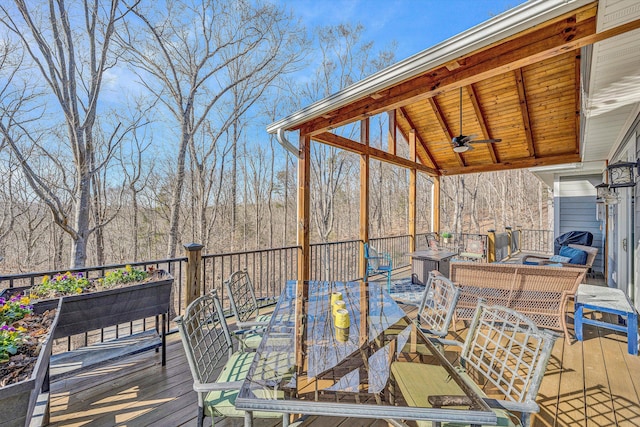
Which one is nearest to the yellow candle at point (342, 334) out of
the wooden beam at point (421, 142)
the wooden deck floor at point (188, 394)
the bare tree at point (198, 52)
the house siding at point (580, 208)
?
the wooden deck floor at point (188, 394)

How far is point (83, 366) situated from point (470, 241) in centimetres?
737

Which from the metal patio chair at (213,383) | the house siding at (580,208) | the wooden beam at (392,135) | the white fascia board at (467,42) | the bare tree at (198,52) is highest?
the bare tree at (198,52)

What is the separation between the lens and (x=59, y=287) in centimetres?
231

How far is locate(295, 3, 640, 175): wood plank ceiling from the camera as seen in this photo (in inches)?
104

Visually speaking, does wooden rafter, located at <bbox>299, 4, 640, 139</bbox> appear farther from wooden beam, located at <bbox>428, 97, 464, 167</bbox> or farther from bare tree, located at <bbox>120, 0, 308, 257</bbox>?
bare tree, located at <bbox>120, 0, 308, 257</bbox>

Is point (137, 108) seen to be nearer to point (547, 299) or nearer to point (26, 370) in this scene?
point (26, 370)

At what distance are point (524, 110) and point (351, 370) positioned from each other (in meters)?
6.80

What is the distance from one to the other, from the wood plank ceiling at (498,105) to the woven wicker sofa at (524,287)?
2121 mm

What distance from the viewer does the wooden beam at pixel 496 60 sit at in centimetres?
222

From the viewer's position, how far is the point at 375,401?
1181mm

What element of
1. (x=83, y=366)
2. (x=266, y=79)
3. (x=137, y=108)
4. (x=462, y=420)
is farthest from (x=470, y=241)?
(x=137, y=108)

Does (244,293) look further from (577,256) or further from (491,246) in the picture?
(491,246)

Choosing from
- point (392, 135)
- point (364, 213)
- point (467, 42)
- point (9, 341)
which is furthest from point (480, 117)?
point (9, 341)

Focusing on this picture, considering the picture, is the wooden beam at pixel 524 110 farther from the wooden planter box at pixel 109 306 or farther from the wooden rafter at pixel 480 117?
the wooden planter box at pixel 109 306
